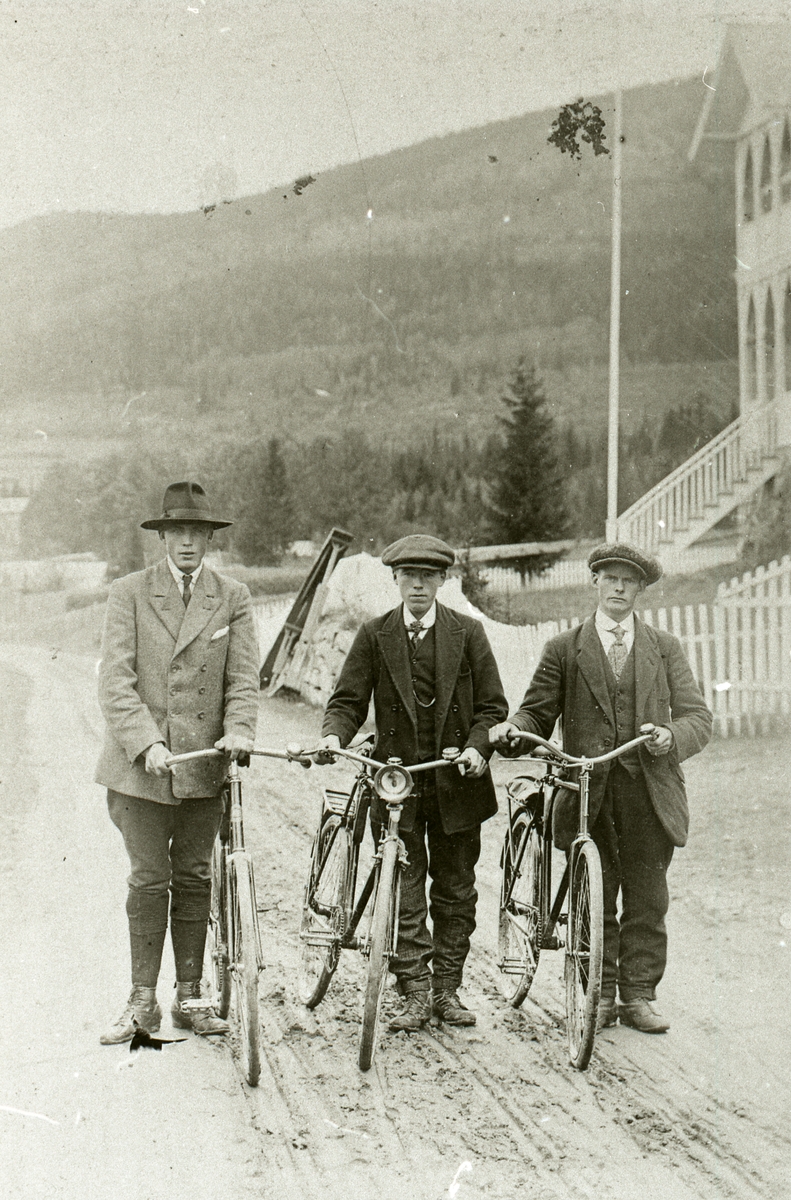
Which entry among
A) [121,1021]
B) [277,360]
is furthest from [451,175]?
[121,1021]

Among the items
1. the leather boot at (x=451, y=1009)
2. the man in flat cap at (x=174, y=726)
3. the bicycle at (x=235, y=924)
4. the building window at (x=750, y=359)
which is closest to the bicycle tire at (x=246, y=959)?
the bicycle at (x=235, y=924)

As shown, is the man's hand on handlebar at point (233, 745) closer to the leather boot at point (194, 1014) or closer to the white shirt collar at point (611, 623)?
the leather boot at point (194, 1014)

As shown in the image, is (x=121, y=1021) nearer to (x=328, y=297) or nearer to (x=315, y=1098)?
(x=315, y=1098)

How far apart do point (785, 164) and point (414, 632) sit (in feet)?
20.1

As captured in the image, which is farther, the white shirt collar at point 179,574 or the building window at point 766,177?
the building window at point 766,177

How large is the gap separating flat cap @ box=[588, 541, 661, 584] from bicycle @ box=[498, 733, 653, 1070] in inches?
25.4

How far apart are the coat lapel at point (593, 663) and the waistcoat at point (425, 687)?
0.59m

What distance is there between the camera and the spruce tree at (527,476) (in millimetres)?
8172

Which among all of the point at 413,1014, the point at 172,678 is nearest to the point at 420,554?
the point at 172,678

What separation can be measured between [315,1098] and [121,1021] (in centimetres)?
89

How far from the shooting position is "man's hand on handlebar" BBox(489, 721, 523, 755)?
3.79 m

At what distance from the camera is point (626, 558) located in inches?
156

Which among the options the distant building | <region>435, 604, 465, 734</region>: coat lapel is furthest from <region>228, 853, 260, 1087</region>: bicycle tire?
the distant building

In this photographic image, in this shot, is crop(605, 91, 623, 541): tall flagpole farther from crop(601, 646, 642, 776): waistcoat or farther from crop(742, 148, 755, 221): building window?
crop(601, 646, 642, 776): waistcoat
